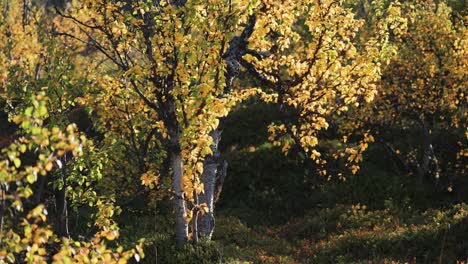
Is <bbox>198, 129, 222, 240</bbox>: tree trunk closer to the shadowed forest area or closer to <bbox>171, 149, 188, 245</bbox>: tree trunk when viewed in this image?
the shadowed forest area

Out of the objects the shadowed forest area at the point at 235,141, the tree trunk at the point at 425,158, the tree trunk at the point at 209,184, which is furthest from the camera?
the tree trunk at the point at 425,158

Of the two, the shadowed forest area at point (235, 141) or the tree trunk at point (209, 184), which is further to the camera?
the tree trunk at point (209, 184)

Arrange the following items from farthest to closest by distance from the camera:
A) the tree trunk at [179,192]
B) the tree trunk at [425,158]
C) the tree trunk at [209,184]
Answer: the tree trunk at [425,158] < the tree trunk at [209,184] < the tree trunk at [179,192]

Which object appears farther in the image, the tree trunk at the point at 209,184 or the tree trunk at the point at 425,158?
the tree trunk at the point at 425,158

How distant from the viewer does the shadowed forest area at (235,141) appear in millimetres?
9586

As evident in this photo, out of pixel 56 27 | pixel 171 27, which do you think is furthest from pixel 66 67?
pixel 56 27

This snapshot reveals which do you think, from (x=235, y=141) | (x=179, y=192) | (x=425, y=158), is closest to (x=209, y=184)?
(x=179, y=192)

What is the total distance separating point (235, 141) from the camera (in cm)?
2723

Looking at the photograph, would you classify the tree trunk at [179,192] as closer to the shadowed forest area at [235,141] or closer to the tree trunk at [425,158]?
the shadowed forest area at [235,141]

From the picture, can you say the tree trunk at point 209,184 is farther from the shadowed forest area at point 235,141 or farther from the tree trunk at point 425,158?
the tree trunk at point 425,158

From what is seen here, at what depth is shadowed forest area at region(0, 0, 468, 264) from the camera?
959cm

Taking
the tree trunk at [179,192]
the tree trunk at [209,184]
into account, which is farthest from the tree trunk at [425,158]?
the tree trunk at [179,192]

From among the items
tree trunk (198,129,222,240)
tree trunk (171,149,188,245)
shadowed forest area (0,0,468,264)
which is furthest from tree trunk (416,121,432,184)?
tree trunk (171,149,188,245)

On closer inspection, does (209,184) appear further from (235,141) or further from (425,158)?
(235,141)
